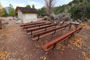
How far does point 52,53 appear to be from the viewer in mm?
2568

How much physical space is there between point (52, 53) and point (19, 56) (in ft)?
4.80

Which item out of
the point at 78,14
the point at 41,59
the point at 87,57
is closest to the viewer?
the point at 41,59

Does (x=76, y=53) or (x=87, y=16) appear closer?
(x=76, y=53)

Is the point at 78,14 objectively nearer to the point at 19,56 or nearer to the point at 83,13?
the point at 83,13

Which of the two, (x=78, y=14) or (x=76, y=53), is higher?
(x=78, y=14)

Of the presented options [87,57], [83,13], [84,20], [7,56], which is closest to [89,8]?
[83,13]

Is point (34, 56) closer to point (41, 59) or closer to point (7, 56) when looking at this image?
point (41, 59)

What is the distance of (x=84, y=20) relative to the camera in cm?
1092

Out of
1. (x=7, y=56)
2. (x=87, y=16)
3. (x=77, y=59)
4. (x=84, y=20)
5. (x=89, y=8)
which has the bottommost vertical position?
(x=77, y=59)

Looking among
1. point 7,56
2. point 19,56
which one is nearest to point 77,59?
point 19,56

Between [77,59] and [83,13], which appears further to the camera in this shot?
[83,13]

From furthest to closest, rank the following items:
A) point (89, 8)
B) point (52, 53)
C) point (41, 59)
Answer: point (89, 8) → point (52, 53) → point (41, 59)

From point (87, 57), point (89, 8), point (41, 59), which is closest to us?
point (41, 59)

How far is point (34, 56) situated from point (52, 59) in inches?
30.6
